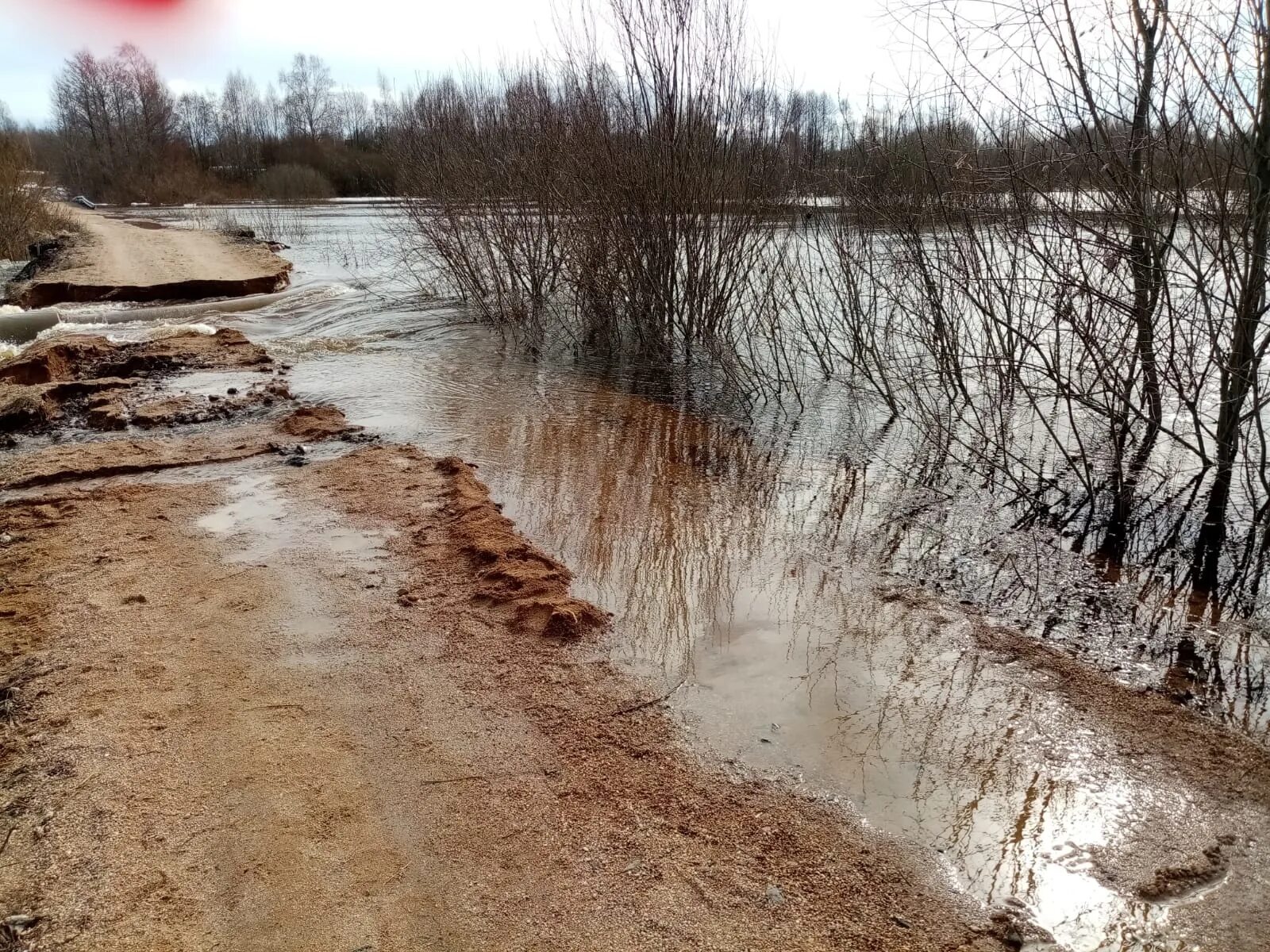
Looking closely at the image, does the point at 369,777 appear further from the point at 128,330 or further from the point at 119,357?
the point at 128,330

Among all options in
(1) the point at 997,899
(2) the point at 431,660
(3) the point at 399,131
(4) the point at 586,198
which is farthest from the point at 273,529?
(3) the point at 399,131

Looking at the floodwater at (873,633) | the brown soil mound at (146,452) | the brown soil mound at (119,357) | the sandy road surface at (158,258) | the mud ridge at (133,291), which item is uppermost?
the sandy road surface at (158,258)

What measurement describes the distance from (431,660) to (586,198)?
7.07 m

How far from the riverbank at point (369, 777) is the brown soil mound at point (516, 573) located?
0.06 ft

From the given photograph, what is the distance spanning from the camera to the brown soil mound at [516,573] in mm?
4078

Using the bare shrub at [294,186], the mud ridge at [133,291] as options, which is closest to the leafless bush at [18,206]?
the mud ridge at [133,291]

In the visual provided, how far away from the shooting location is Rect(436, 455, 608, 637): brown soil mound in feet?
13.4

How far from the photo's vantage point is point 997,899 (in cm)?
253

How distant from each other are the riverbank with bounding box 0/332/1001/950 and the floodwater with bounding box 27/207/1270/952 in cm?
26

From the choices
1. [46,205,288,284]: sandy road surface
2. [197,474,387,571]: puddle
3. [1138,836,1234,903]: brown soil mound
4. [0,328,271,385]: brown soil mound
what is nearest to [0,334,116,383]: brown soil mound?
[0,328,271,385]: brown soil mound

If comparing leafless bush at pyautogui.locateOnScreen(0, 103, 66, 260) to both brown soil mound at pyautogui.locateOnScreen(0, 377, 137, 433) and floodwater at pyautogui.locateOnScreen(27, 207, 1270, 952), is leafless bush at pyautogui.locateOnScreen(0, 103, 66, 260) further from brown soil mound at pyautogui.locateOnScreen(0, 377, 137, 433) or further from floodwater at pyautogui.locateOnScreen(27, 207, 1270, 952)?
floodwater at pyautogui.locateOnScreen(27, 207, 1270, 952)

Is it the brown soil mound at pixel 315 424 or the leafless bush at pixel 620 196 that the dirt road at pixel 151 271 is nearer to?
the leafless bush at pixel 620 196

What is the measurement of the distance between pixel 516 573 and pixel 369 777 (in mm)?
1612

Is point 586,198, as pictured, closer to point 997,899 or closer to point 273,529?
point 273,529
